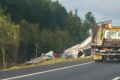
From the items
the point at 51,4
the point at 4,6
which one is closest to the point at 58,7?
the point at 51,4

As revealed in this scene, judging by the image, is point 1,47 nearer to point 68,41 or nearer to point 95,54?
point 95,54

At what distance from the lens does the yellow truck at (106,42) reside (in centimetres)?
3691

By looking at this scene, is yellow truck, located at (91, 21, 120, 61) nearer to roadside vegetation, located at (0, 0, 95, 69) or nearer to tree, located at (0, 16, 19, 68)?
tree, located at (0, 16, 19, 68)

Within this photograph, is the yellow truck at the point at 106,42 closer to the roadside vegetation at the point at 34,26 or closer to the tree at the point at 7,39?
the tree at the point at 7,39

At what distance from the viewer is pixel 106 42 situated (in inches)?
1486

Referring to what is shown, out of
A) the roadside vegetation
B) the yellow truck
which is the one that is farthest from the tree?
the yellow truck

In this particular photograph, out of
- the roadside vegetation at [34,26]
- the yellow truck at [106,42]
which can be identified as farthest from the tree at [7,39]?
the yellow truck at [106,42]

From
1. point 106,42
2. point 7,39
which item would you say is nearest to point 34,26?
point 7,39

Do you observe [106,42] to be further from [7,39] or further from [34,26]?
[34,26]

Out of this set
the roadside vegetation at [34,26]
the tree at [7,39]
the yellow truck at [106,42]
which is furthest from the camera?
the roadside vegetation at [34,26]

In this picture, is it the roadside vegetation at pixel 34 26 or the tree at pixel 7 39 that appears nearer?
the tree at pixel 7 39

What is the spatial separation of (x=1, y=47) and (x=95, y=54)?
17681mm

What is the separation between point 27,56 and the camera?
81.1 meters

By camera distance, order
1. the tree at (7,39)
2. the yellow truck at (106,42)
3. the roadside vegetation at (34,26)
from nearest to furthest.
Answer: the yellow truck at (106,42) → the tree at (7,39) → the roadside vegetation at (34,26)
